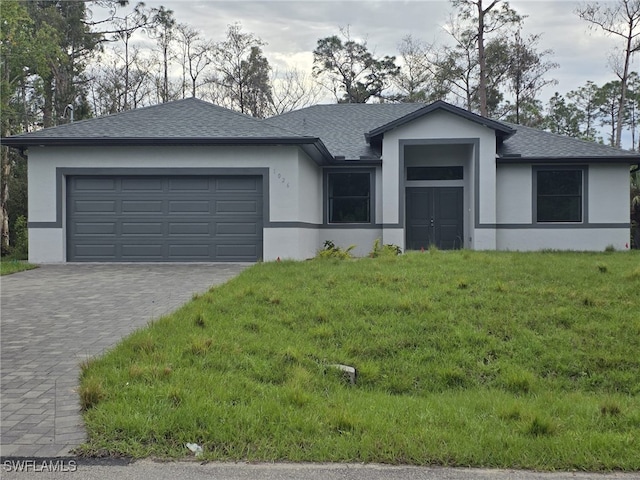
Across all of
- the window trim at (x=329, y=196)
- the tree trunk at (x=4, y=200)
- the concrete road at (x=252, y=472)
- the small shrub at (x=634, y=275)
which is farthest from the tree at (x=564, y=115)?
the concrete road at (x=252, y=472)

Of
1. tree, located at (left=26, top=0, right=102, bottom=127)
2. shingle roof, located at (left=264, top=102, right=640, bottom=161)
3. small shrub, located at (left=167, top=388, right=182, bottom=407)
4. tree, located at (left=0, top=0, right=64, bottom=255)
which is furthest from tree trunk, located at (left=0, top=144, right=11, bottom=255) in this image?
small shrub, located at (left=167, top=388, right=182, bottom=407)

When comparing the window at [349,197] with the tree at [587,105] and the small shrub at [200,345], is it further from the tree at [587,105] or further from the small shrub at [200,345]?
the tree at [587,105]

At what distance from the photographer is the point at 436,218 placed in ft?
56.9

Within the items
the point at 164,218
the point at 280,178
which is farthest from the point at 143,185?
the point at 280,178

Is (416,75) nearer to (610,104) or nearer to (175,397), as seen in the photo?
(610,104)

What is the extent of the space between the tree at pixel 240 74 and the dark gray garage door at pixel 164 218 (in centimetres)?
2210

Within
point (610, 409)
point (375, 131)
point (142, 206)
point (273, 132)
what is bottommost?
point (610, 409)

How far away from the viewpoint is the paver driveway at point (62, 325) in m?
4.06

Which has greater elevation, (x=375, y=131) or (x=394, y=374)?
(x=375, y=131)

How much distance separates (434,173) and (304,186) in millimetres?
5171

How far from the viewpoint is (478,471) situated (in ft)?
11.7

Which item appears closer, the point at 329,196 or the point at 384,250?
the point at 384,250

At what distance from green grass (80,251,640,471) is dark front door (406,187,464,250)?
8526 mm

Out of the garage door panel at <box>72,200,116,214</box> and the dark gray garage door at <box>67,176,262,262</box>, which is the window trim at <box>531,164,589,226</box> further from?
the garage door panel at <box>72,200,116,214</box>
